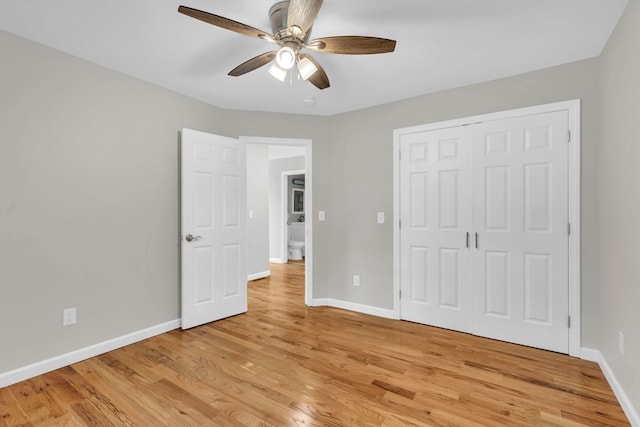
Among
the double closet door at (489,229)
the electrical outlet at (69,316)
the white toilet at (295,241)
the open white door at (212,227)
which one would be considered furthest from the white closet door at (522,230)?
the white toilet at (295,241)

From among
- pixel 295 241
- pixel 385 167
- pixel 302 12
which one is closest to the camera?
pixel 302 12

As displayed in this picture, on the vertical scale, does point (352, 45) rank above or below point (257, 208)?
above

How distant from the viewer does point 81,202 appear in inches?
98.3

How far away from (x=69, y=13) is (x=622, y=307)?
3876 mm

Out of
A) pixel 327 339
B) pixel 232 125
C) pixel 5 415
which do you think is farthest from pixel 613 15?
pixel 5 415

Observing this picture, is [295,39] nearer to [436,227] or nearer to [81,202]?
[81,202]

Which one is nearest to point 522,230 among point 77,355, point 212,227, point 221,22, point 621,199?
point 621,199

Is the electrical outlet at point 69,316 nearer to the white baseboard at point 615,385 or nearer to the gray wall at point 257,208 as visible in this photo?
the gray wall at point 257,208

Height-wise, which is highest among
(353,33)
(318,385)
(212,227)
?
(353,33)

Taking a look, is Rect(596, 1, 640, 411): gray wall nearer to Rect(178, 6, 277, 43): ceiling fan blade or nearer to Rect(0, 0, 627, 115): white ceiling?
Rect(0, 0, 627, 115): white ceiling

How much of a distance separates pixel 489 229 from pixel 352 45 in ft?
6.83

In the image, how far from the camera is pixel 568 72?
256 centimetres

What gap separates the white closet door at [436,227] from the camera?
9.98 ft

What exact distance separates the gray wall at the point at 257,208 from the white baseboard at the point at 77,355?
2413 millimetres
